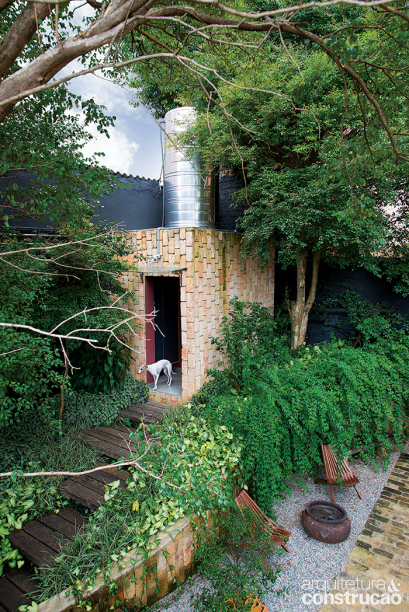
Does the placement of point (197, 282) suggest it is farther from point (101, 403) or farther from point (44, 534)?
point (44, 534)

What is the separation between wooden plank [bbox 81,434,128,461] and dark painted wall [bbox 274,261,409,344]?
5.01m

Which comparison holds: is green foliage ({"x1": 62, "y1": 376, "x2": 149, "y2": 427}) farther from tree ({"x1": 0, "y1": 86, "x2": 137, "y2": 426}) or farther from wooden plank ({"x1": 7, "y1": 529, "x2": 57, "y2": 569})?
wooden plank ({"x1": 7, "y1": 529, "x2": 57, "y2": 569})

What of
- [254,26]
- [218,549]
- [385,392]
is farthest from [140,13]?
[385,392]

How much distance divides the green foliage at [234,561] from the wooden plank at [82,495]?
1.09m

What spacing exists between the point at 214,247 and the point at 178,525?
398 cm

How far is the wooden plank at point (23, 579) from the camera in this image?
267 centimetres

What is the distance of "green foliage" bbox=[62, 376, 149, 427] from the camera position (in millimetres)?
5148

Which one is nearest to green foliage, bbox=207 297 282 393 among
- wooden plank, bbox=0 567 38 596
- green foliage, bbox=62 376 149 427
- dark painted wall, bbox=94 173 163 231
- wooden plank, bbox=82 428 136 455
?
green foliage, bbox=62 376 149 427

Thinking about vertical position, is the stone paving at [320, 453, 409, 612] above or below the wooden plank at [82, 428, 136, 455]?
below

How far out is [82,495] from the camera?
143 inches

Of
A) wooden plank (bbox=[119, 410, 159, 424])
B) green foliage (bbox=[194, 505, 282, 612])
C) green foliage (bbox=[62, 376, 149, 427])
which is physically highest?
green foliage (bbox=[62, 376, 149, 427])

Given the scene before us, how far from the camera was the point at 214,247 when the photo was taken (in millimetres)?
5750

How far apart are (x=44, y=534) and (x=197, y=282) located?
11.8ft

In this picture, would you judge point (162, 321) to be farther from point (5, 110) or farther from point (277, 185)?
point (5, 110)
